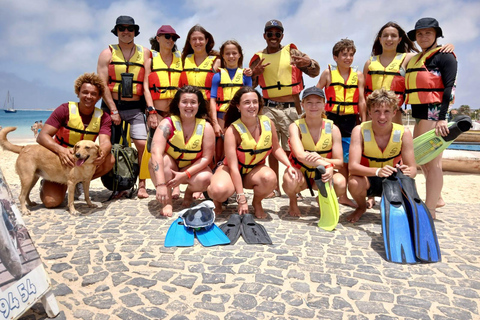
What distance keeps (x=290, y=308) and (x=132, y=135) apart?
464 centimetres

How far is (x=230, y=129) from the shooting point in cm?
495

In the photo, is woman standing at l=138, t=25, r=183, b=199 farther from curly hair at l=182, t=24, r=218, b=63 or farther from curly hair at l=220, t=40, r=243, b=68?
curly hair at l=220, t=40, r=243, b=68

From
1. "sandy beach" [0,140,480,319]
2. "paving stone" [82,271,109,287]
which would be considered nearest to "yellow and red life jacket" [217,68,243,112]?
"sandy beach" [0,140,480,319]

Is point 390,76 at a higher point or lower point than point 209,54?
lower

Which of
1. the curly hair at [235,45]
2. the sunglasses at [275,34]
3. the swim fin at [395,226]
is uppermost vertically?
the sunglasses at [275,34]

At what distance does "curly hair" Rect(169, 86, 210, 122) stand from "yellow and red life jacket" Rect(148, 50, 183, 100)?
3.17 feet

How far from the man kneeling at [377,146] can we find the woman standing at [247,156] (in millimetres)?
872

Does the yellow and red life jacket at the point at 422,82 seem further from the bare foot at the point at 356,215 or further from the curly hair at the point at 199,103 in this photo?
→ the curly hair at the point at 199,103

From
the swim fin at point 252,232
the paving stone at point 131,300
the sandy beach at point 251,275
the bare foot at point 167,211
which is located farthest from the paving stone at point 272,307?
the bare foot at point 167,211

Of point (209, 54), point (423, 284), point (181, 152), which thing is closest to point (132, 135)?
point (181, 152)

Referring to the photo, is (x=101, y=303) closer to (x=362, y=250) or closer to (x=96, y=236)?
(x=96, y=236)

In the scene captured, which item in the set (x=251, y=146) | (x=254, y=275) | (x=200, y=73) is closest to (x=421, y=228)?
(x=254, y=275)

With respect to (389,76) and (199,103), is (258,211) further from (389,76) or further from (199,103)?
(389,76)

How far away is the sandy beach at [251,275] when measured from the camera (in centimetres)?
283
